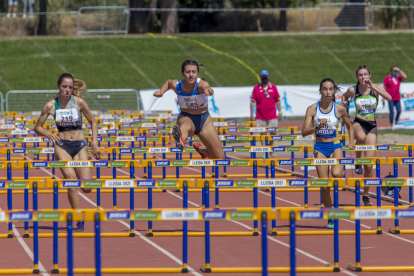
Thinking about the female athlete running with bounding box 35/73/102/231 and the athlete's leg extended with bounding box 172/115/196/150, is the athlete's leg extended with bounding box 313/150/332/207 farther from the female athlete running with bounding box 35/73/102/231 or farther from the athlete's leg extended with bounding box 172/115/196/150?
the female athlete running with bounding box 35/73/102/231

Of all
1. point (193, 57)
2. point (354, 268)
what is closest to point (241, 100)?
point (193, 57)

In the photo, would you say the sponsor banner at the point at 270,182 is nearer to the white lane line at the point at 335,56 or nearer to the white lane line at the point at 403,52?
the white lane line at the point at 335,56

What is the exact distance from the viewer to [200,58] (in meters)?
35.8

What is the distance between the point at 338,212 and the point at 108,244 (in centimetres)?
336

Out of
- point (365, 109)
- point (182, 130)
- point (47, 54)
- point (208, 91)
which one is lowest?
point (182, 130)

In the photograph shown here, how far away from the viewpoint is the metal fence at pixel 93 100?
27125 mm

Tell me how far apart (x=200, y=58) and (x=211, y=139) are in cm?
2634

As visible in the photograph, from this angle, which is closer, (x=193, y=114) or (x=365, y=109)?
(x=193, y=114)

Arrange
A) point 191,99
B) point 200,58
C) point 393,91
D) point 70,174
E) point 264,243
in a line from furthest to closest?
1. point 200,58
2. point 393,91
3. point 191,99
4. point 70,174
5. point 264,243

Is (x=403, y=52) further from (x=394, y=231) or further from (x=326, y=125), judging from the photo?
(x=394, y=231)

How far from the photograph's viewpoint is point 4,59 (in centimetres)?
3462

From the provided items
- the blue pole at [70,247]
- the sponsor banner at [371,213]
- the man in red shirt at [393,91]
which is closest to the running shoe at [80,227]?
the blue pole at [70,247]

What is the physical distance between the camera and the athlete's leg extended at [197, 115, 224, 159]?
970 centimetres

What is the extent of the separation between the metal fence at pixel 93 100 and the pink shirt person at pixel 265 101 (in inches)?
421
